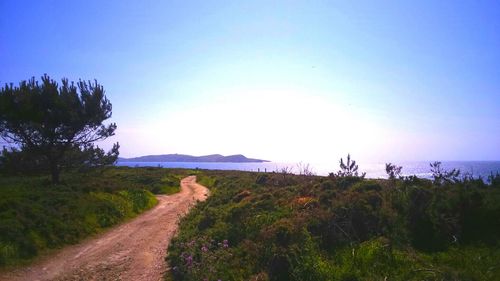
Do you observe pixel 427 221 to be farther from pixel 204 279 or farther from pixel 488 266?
pixel 204 279

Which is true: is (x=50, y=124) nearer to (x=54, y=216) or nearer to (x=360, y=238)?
(x=54, y=216)

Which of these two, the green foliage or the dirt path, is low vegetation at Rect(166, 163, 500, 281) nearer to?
the dirt path

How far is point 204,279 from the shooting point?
330 inches

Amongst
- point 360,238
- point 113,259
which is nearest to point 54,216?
point 113,259

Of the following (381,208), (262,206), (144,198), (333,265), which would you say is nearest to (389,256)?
(333,265)

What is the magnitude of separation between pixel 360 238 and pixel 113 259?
329 inches

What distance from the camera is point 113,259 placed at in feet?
39.4

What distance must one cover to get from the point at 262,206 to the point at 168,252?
14.7 ft

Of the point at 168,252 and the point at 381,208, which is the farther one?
the point at 168,252

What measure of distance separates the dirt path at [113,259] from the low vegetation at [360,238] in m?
0.84

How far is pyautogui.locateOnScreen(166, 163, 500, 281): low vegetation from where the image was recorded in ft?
27.8

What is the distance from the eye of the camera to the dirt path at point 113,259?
1038cm

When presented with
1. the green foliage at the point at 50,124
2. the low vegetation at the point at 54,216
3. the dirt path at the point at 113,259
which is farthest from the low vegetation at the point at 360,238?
the green foliage at the point at 50,124

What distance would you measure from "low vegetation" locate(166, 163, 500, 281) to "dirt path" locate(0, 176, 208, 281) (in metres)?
0.84
